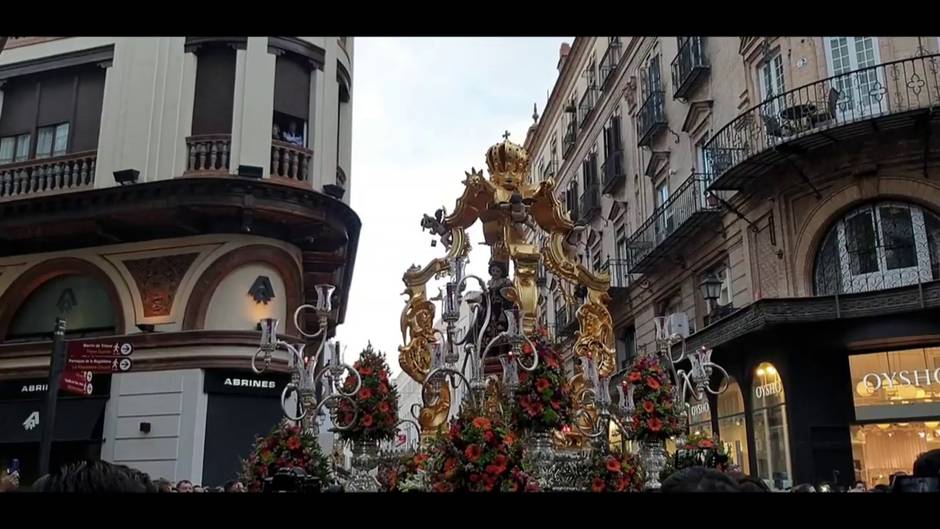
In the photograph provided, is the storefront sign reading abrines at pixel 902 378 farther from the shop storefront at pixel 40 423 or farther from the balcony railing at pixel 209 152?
the shop storefront at pixel 40 423

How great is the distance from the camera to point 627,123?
83.4ft

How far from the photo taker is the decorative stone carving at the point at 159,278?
44.2ft

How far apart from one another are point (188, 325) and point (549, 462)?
26.8ft

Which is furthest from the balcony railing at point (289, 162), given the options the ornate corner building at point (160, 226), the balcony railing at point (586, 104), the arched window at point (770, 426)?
the balcony railing at point (586, 104)

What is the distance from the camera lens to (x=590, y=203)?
28359mm

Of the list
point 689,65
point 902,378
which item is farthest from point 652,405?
point 689,65

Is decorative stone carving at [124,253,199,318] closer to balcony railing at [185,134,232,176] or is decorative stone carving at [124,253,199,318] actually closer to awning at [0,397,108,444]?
balcony railing at [185,134,232,176]

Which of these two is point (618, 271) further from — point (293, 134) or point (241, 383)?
point (241, 383)

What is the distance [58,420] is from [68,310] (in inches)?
84.9

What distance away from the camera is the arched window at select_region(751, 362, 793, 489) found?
14195mm

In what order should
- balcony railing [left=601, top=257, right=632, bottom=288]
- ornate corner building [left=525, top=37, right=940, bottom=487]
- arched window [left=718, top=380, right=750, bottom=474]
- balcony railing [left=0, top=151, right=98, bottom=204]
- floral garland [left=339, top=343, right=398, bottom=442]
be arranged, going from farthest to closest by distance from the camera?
balcony railing [left=601, top=257, right=632, bottom=288] → arched window [left=718, top=380, right=750, bottom=474] → balcony railing [left=0, top=151, right=98, bottom=204] → ornate corner building [left=525, top=37, right=940, bottom=487] → floral garland [left=339, top=343, right=398, bottom=442]

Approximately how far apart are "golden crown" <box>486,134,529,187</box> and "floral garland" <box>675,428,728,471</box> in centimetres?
461

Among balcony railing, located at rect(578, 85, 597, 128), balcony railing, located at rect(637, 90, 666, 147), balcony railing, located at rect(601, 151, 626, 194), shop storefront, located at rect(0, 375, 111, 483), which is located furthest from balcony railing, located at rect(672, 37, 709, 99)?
shop storefront, located at rect(0, 375, 111, 483)
